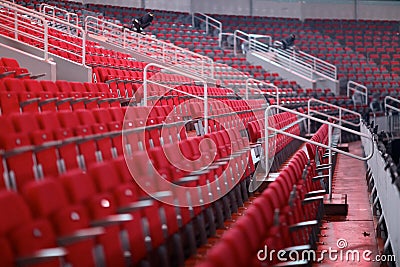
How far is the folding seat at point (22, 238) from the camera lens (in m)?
1.45

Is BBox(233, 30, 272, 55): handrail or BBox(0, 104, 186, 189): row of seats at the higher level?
BBox(233, 30, 272, 55): handrail

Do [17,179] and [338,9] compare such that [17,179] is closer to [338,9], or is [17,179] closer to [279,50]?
[279,50]

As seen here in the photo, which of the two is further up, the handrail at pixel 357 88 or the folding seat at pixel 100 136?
the folding seat at pixel 100 136

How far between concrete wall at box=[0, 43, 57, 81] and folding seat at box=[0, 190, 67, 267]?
3372 mm

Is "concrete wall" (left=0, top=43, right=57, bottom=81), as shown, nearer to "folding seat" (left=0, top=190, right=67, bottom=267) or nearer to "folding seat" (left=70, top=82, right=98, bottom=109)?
"folding seat" (left=70, top=82, right=98, bottom=109)

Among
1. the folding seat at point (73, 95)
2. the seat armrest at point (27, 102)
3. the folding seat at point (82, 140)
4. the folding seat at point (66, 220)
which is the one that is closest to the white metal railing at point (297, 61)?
the folding seat at point (73, 95)

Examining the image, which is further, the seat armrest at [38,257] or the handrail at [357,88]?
the handrail at [357,88]

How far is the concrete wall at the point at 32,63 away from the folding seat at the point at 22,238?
3.37 metres

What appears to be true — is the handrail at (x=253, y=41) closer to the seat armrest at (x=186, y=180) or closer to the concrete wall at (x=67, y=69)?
the concrete wall at (x=67, y=69)

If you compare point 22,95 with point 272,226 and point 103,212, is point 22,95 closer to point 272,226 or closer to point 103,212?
point 103,212

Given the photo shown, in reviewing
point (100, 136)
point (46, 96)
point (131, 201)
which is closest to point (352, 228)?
point (100, 136)

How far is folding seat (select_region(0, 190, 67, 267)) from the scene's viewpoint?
4.77ft

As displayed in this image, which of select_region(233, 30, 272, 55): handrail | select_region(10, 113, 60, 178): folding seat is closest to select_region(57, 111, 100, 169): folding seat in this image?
select_region(10, 113, 60, 178): folding seat

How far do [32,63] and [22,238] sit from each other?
3550 millimetres
